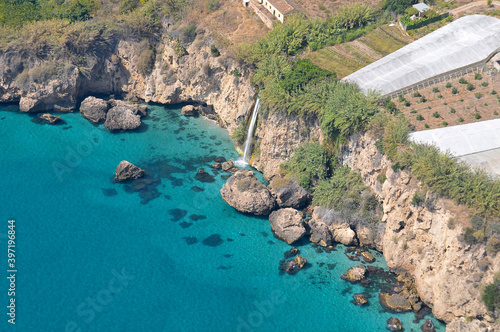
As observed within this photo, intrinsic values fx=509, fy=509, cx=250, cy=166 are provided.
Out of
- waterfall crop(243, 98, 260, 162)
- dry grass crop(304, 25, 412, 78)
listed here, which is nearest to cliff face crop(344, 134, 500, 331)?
dry grass crop(304, 25, 412, 78)

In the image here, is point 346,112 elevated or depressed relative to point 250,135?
elevated

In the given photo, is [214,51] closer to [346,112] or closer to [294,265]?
[346,112]

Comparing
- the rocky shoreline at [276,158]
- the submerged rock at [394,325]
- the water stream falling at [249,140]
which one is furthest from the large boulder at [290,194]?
the submerged rock at [394,325]

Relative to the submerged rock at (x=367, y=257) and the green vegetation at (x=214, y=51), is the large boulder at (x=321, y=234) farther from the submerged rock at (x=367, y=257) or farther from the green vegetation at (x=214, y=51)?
the green vegetation at (x=214, y=51)

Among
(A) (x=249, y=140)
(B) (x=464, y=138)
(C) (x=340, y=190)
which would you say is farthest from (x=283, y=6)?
(B) (x=464, y=138)

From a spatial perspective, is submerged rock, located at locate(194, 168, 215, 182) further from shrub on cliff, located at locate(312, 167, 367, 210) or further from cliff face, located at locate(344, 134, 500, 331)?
cliff face, located at locate(344, 134, 500, 331)

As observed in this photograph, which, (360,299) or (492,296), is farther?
(360,299)
